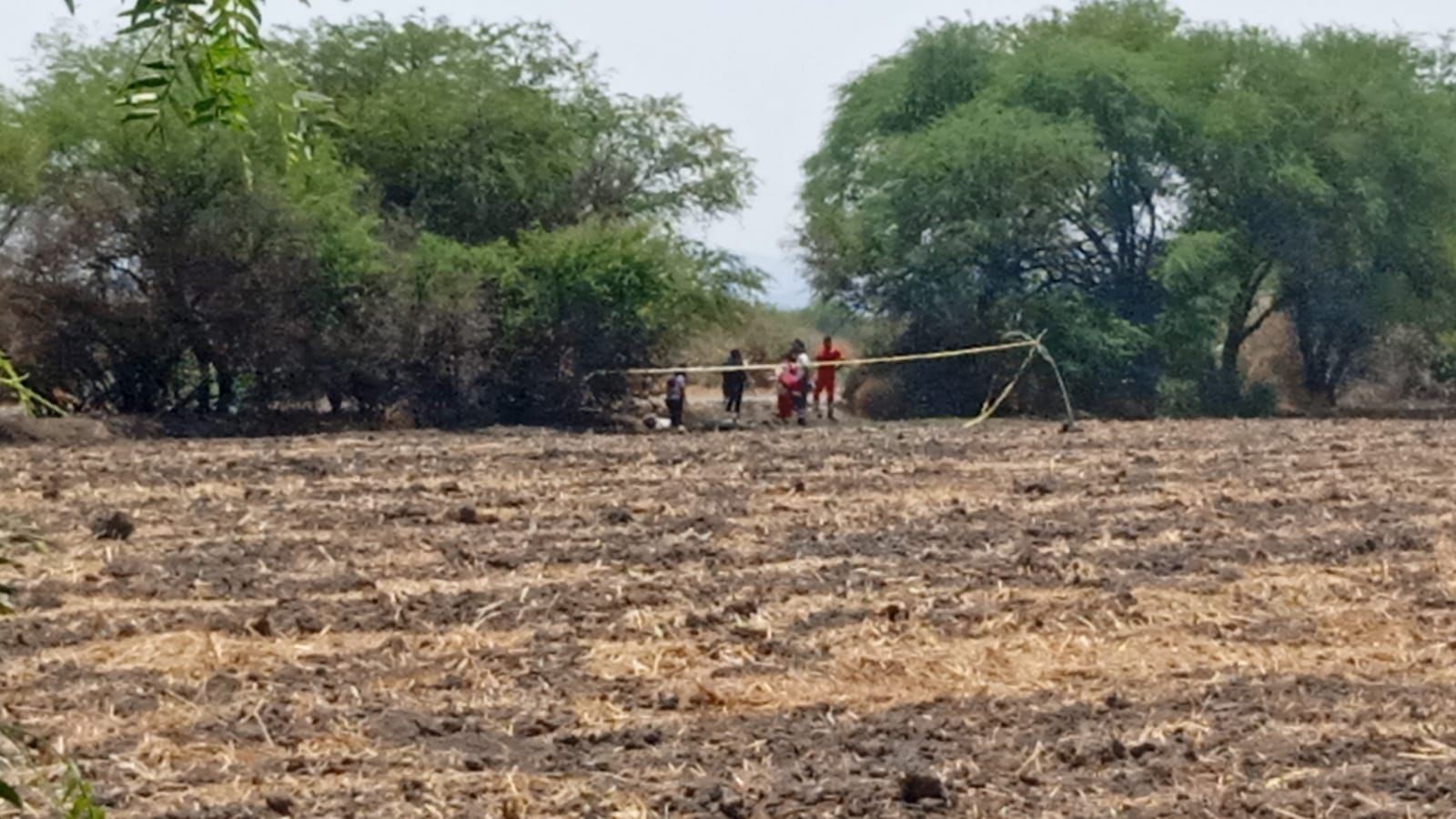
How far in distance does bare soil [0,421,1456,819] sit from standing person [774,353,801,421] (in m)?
10.3

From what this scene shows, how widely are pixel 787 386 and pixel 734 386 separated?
0.80 meters

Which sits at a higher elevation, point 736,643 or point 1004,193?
point 1004,193

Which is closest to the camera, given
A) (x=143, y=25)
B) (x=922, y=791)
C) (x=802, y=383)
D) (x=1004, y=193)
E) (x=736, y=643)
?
(x=143, y=25)

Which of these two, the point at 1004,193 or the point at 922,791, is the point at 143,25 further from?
the point at 1004,193

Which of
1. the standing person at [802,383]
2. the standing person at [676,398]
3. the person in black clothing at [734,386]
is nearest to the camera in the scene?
the standing person at [676,398]

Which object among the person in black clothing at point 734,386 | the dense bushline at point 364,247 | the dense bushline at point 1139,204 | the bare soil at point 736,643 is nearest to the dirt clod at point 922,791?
the bare soil at point 736,643

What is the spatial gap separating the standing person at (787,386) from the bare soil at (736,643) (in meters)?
10.3

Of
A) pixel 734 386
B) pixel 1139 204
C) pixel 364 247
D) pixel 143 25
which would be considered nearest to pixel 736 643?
pixel 143 25

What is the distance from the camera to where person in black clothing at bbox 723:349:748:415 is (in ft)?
86.3

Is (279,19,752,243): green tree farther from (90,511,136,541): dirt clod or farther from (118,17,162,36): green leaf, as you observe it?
(118,17,162,36): green leaf

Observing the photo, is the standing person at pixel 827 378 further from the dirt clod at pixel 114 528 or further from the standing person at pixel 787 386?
the dirt clod at pixel 114 528

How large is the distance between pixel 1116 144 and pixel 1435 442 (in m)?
11.3

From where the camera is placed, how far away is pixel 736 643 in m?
8.67

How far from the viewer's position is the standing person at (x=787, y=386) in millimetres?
25875
